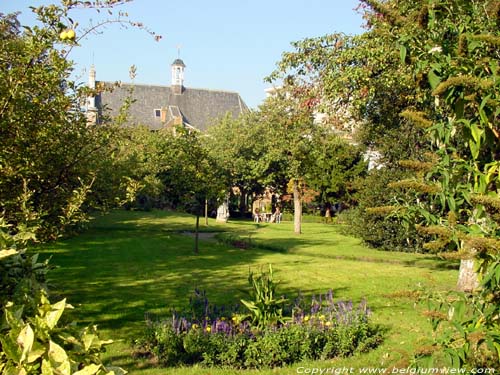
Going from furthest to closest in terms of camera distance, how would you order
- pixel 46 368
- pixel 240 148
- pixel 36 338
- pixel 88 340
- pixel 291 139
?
1. pixel 240 148
2. pixel 291 139
3. pixel 88 340
4. pixel 36 338
5. pixel 46 368

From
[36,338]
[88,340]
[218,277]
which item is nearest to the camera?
[36,338]

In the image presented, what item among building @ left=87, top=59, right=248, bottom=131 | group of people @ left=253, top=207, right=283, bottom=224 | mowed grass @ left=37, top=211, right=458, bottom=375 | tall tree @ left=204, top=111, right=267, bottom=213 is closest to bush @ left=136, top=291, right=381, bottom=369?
mowed grass @ left=37, top=211, right=458, bottom=375

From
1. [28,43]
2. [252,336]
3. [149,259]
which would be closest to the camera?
[28,43]

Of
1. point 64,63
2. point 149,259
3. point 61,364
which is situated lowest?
point 149,259

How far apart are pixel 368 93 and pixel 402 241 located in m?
10.9

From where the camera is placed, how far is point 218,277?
1413 cm

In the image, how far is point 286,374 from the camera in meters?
6.37

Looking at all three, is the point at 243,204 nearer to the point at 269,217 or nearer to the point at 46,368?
the point at 269,217

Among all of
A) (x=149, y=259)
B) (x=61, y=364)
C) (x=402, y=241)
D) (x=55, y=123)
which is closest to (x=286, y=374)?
(x=55, y=123)

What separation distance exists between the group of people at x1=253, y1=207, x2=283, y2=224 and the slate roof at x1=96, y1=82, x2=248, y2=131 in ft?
86.9

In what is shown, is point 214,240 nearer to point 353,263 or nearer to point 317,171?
point 353,263

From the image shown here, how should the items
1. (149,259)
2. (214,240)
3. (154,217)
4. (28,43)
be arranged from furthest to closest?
1. (154,217)
2. (214,240)
3. (149,259)
4. (28,43)

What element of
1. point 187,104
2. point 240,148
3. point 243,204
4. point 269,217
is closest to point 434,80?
point 240,148

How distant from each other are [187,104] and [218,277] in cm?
5818
